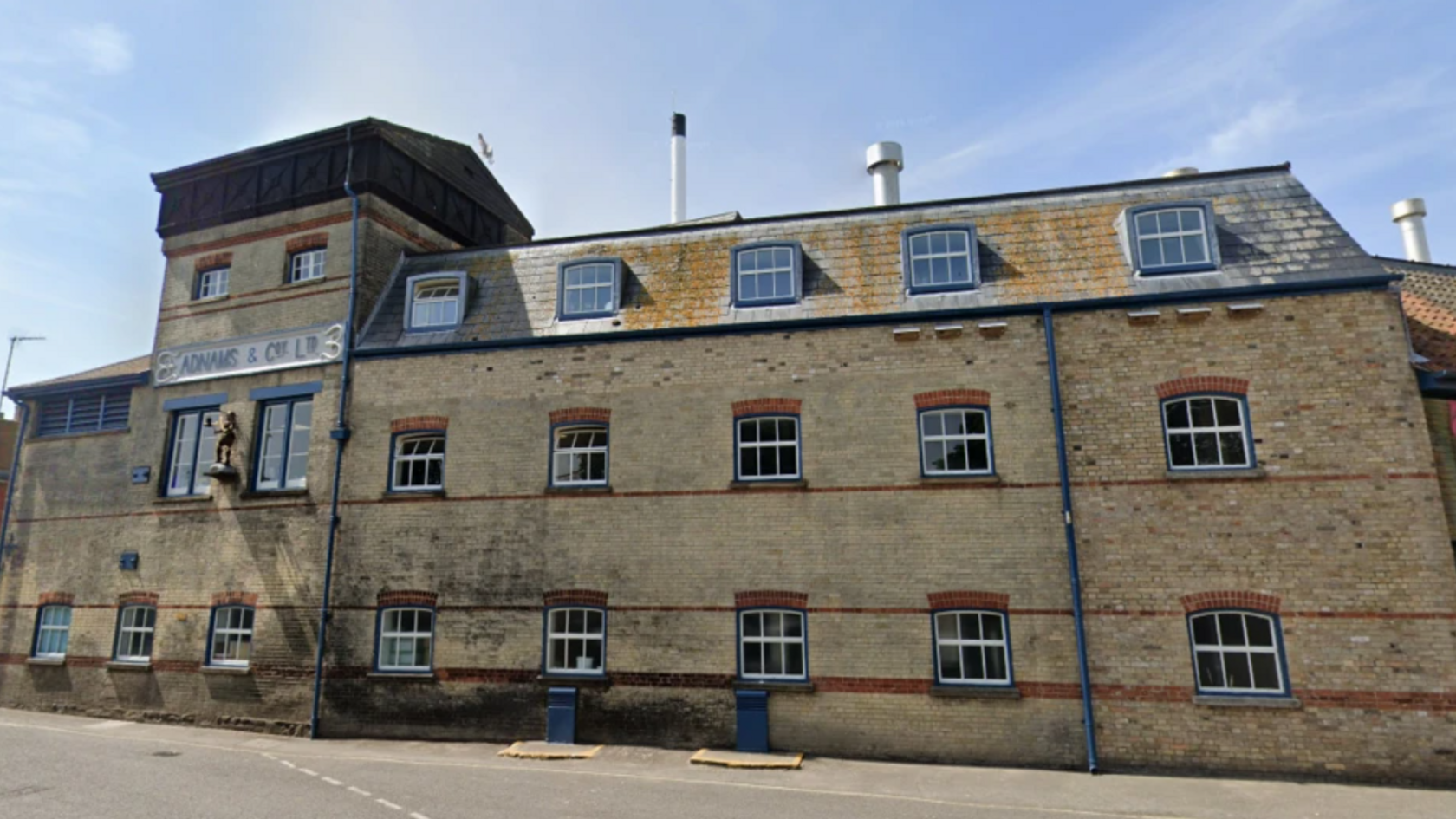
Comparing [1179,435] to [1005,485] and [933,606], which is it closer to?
[1005,485]

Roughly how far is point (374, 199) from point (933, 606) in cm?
1363

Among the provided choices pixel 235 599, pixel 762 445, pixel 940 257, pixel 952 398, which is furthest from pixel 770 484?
pixel 235 599

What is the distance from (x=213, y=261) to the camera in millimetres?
17094

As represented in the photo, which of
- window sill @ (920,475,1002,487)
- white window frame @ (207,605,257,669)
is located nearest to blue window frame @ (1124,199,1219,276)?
window sill @ (920,475,1002,487)

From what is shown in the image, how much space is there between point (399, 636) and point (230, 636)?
12.8ft

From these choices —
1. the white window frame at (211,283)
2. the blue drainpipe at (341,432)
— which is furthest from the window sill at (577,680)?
the white window frame at (211,283)

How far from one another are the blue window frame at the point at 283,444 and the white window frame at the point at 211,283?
3.38 m

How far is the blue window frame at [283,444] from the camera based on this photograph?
1518cm

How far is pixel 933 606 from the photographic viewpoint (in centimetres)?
1174

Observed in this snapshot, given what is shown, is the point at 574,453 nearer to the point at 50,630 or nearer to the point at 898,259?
the point at 898,259

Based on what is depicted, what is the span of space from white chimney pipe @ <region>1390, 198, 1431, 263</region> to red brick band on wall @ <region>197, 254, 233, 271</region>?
28362 millimetres

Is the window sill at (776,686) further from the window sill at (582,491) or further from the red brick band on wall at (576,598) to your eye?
the window sill at (582,491)

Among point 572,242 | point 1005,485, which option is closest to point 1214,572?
point 1005,485

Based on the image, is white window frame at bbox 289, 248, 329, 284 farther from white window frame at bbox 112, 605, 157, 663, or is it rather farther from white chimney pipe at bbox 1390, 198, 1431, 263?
white chimney pipe at bbox 1390, 198, 1431, 263
